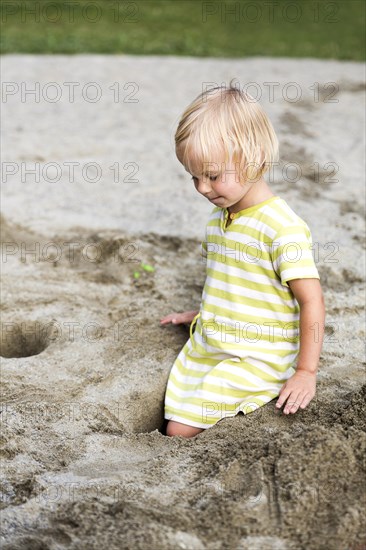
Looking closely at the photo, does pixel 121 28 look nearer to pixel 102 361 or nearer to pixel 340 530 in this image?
pixel 102 361

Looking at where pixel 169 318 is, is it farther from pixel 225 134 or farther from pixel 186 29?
pixel 186 29

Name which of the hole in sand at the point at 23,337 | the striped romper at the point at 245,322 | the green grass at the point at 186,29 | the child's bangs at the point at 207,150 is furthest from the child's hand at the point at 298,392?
the green grass at the point at 186,29

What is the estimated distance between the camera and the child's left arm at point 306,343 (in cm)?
225

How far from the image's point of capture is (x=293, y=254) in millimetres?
2258

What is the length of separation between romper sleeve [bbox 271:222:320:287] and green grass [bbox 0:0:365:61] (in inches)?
180

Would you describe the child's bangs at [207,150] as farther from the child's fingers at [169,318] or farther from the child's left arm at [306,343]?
the child's fingers at [169,318]

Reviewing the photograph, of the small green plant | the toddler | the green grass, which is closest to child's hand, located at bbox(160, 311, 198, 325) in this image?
the toddler

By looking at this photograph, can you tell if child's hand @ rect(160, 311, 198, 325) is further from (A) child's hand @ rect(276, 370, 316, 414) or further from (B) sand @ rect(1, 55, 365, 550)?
(A) child's hand @ rect(276, 370, 316, 414)

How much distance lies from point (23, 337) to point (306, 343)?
1.11 m

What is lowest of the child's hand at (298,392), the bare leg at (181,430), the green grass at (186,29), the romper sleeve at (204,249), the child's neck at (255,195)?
the bare leg at (181,430)

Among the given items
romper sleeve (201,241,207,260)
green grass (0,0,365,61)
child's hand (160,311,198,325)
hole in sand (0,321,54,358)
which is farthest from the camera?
green grass (0,0,365,61)

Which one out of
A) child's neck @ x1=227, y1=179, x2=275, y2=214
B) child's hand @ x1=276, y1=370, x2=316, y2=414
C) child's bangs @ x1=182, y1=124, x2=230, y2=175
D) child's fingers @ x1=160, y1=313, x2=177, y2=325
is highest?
child's bangs @ x1=182, y1=124, x2=230, y2=175

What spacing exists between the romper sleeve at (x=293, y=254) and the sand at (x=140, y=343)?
39cm

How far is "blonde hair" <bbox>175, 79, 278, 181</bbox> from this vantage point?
2182 mm
